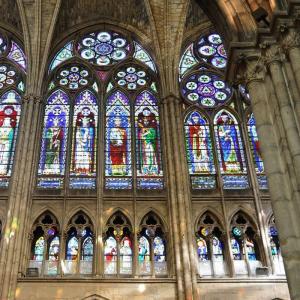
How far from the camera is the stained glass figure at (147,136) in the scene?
1769cm

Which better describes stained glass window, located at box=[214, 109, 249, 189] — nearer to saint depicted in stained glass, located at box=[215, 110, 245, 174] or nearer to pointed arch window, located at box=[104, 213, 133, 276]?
saint depicted in stained glass, located at box=[215, 110, 245, 174]

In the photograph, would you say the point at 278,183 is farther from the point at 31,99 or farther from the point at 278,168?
the point at 31,99

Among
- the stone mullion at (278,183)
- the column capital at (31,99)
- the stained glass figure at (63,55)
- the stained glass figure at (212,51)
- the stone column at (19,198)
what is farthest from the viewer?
the stained glass figure at (212,51)

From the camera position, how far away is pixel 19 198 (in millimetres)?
15609

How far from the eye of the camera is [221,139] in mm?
18500

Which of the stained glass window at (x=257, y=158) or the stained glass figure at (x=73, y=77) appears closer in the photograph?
the stained glass window at (x=257, y=158)

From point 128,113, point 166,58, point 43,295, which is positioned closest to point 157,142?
point 128,113

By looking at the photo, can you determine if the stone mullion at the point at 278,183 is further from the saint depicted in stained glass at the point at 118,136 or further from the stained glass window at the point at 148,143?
the saint depicted in stained glass at the point at 118,136

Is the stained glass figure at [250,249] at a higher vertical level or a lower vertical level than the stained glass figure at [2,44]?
lower

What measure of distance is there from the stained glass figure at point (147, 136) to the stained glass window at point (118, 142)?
1.20 ft

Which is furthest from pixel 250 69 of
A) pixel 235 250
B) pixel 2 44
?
pixel 2 44

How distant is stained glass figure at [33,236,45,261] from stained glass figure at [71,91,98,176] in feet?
8.64

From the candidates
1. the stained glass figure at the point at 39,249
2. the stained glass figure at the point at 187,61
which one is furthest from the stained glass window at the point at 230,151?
the stained glass figure at the point at 39,249

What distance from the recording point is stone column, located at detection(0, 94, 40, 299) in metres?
14.2
